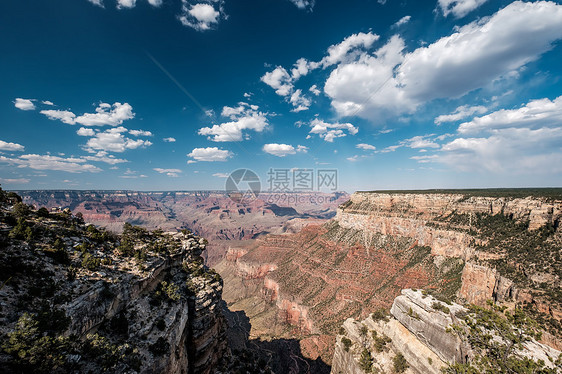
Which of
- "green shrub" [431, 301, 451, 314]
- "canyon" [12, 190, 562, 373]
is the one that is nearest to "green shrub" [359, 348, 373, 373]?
"canyon" [12, 190, 562, 373]

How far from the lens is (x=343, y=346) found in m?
33.2

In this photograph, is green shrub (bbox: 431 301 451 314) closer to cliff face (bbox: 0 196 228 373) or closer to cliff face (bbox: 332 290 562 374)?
cliff face (bbox: 332 290 562 374)

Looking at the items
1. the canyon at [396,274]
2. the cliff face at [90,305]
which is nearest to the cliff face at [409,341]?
the canyon at [396,274]

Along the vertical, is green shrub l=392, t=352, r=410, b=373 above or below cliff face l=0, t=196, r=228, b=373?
below

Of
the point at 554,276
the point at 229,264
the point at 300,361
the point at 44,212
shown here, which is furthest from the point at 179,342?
the point at 229,264

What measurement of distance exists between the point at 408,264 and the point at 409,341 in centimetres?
3620

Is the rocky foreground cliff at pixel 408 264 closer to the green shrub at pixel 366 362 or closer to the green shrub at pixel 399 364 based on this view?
the green shrub at pixel 399 364

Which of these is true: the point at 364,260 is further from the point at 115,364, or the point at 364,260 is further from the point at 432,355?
the point at 115,364

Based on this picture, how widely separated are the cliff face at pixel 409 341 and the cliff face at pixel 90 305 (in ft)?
70.2

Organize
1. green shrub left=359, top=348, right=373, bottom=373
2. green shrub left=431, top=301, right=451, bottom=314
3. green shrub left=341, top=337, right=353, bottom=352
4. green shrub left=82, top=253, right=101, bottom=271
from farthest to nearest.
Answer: green shrub left=341, top=337, right=353, bottom=352, green shrub left=359, top=348, right=373, bottom=373, green shrub left=431, top=301, right=451, bottom=314, green shrub left=82, top=253, right=101, bottom=271

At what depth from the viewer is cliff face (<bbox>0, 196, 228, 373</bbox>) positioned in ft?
37.8

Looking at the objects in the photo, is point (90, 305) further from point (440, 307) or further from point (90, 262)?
point (440, 307)

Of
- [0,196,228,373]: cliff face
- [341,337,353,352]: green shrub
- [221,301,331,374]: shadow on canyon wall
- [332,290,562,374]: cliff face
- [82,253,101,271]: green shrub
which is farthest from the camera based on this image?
[221,301,331,374]: shadow on canyon wall

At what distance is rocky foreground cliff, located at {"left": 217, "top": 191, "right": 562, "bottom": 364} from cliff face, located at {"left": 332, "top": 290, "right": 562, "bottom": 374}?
4.56 meters
